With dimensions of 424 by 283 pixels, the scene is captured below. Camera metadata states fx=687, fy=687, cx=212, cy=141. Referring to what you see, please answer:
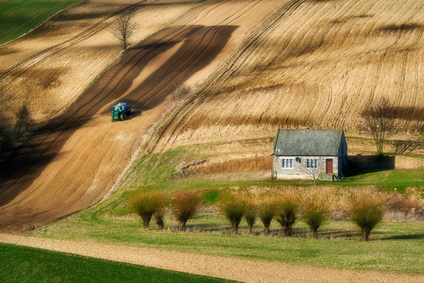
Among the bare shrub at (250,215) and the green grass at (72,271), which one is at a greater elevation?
the bare shrub at (250,215)

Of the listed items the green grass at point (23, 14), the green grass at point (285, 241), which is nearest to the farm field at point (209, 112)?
the green grass at point (285, 241)

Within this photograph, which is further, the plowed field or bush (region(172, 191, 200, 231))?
the plowed field

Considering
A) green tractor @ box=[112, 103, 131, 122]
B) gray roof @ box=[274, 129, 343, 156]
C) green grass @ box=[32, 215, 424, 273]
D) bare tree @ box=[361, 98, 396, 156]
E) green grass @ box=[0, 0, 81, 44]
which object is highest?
green grass @ box=[0, 0, 81, 44]

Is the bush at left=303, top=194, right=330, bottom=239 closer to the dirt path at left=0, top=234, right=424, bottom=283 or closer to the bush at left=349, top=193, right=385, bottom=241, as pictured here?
the bush at left=349, top=193, right=385, bottom=241

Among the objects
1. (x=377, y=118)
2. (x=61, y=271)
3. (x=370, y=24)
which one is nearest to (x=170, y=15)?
(x=370, y=24)

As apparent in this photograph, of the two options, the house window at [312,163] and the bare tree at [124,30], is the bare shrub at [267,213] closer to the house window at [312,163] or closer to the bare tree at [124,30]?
the house window at [312,163]

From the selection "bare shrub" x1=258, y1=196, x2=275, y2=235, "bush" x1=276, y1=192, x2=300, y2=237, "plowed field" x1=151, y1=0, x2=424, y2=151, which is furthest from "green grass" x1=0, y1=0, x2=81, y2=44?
"bush" x1=276, y1=192, x2=300, y2=237

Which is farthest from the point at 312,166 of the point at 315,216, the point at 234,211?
the point at 315,216

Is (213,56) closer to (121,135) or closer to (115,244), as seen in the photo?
(121,135)
